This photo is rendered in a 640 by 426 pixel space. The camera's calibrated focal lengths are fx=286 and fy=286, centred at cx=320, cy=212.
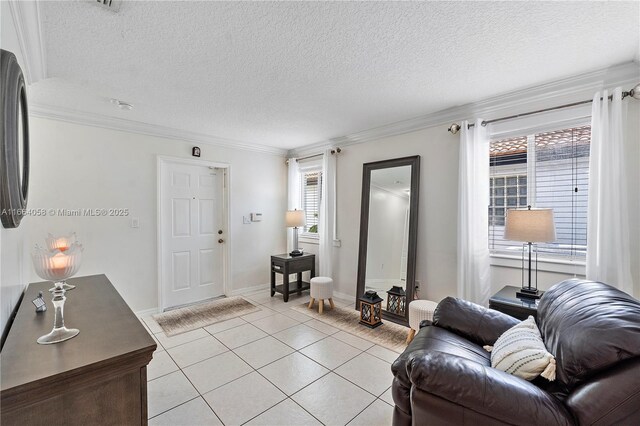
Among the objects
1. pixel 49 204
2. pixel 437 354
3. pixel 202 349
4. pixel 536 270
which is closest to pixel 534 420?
pixel 437 354

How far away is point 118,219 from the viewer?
3465 mm

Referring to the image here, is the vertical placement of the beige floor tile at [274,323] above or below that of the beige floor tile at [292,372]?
above

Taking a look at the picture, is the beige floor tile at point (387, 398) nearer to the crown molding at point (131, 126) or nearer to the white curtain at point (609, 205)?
the white curtain at point (609, 205)

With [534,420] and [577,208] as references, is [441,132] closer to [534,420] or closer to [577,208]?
[577,208]

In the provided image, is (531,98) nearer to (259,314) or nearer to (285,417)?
(285,417)

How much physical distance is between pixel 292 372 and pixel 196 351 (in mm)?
1029

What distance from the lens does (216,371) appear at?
243cm

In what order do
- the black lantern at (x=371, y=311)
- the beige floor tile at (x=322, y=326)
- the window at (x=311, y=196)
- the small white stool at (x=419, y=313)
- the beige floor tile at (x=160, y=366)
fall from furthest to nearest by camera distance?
the window at (x=311, y=196)
the black lantern at (x=371, y=311)
the beige floor tile at (x=322, y=326)
the small white stool at (x=419, y=313)
the beige floor tile at (x=160, y=366)

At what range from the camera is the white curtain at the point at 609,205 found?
2111mm

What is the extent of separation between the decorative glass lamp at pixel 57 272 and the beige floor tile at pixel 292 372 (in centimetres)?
151

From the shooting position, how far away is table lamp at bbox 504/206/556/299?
2209 millimetres

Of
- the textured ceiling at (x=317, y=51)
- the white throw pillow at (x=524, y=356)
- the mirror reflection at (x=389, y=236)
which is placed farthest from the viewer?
the mirror reflection at (x=389, y=236)

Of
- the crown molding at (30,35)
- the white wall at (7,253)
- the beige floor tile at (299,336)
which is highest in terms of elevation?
the crown molding at (30,35)

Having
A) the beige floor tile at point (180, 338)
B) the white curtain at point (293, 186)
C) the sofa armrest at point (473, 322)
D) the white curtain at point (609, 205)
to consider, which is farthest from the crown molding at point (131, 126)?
the white curtain at point (609, 205)
